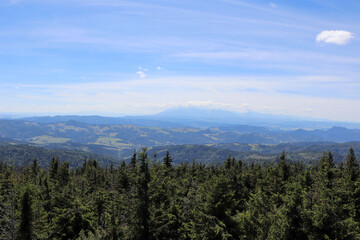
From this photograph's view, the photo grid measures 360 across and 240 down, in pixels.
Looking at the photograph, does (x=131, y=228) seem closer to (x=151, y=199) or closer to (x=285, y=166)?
(x=151, y=199)

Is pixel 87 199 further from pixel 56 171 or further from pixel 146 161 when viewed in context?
pixel 56 171

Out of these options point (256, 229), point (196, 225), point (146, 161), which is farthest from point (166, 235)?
point (256, 229)

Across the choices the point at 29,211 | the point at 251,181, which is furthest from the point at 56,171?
the point at 251,181

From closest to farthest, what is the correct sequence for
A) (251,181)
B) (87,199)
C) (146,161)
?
(146,161)
(87,199)
(251,181)

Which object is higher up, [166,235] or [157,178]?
→ [157,178]

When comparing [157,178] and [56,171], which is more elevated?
[157,178]

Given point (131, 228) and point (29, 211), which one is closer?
point (131, 228)

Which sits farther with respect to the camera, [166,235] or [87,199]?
[87,199]

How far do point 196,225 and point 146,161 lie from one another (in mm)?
8280

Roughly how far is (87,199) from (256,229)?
23.1m

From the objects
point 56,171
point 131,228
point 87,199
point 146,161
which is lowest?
point 56,171

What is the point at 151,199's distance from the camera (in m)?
21.4

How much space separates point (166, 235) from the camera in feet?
72.5

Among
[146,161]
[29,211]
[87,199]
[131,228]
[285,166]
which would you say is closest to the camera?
[131,228]
